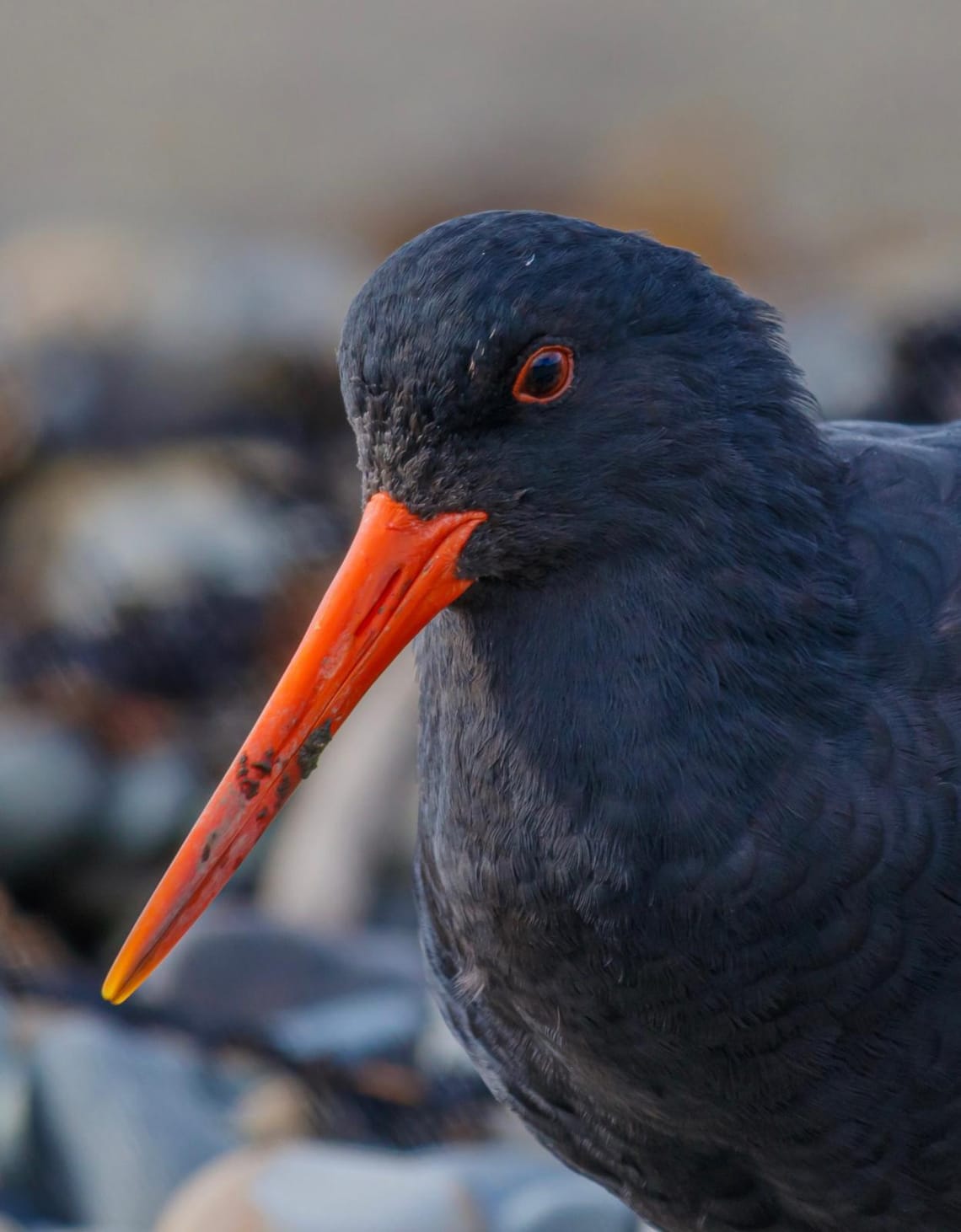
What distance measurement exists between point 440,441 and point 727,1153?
1196mm

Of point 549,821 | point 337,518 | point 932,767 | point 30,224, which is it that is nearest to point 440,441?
point 549,821

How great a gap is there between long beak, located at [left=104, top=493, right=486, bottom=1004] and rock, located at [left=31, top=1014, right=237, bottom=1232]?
1.62 m

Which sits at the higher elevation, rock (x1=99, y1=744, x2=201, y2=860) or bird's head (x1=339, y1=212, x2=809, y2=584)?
bird's head (x1=339, y1=212, x2=809, y2=584)

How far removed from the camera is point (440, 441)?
90.7 inches

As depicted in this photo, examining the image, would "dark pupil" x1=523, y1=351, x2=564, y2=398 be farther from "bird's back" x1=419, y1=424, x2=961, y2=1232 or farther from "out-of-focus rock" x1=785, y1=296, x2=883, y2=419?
"out-of-focus rock" x1=785, y1=296, x2=883, y2=419

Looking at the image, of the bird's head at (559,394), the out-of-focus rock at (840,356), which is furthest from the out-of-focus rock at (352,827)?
the bird's head at (559,394)

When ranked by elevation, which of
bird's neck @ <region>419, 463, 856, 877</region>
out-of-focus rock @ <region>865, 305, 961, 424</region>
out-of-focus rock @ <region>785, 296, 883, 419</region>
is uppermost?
bird's neck @ <region>419, 463, 856, 877</region>

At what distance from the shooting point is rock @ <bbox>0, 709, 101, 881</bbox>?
16.7ft

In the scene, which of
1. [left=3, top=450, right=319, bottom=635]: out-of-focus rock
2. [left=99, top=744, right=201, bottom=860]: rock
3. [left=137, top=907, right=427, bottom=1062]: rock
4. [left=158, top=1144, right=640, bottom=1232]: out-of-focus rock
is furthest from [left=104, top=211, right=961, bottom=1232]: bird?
[left=3, top=450, right=319, bottom=635]: out-of-focus rock

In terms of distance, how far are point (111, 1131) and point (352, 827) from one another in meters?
1.34

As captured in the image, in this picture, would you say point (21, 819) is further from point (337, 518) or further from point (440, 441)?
point (440, 441)

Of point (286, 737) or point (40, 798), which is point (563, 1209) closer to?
point (286, 737)

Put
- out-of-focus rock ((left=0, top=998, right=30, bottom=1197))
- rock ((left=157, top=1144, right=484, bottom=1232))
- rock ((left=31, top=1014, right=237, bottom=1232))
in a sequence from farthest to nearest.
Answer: out-of-focus rock ((left=0, top=998, right=30, bottom=1197))
rock ((left=31, top=1014, right=237, bottom=1232))
rock ((left=157, top=1144, right=484, bottom=1232))

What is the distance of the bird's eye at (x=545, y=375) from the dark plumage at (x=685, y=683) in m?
0.02
